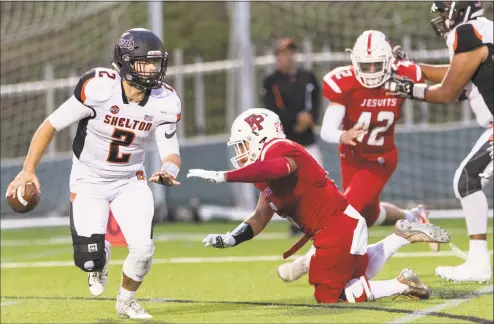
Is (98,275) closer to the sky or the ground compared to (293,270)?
closer to the sky

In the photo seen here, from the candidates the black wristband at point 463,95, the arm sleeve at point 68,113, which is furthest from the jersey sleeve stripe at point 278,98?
the arm sleeve at point 68,113

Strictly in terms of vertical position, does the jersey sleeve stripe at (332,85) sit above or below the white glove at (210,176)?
above

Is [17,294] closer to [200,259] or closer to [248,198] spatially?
[200,259]

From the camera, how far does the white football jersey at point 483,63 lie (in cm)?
877

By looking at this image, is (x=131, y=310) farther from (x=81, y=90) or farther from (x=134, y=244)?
(x=81, y=90)

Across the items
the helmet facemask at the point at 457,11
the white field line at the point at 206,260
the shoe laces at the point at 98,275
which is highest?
the helmet facemask at the point at 457,11

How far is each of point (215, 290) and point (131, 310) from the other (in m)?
1.60

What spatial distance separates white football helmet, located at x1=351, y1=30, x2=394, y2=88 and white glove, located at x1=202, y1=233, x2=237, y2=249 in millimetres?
2062

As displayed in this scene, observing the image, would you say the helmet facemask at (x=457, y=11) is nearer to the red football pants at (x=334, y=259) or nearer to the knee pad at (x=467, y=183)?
the knee pad at (x=467, y=183)

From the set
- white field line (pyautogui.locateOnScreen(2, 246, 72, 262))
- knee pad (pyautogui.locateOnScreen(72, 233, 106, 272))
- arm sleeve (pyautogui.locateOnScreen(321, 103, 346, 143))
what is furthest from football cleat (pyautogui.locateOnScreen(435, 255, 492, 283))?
white field line (pyautogui.locateOnScreen(2, 246, 72, 262))

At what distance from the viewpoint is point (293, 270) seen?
888 cm

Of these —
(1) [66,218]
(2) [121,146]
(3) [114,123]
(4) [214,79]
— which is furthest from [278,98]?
(3) [114,123]

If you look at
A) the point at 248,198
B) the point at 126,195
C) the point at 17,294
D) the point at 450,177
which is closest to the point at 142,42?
the point at 126,195

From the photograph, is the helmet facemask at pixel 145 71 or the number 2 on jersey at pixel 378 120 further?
the number 2 on jersey at pixel 378 120
